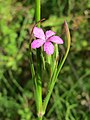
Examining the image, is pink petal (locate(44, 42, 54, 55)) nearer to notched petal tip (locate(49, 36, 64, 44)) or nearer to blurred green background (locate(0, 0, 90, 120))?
notched petal tip (locate(49, 36, 64, 44))

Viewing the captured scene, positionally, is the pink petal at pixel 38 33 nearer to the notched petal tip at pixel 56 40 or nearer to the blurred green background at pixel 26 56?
the notched petal tip at pixel 56 40

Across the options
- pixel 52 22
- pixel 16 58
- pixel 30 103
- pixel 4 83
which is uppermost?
pixel 52 22

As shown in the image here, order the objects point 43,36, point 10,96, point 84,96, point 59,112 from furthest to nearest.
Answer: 1. point 10,96
2. point 84,96
3. point 59,112
4. point 43,36

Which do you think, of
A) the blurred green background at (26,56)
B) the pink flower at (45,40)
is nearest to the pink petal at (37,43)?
the pink flower at (45,40)

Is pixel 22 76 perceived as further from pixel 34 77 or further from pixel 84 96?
pixel 34 77

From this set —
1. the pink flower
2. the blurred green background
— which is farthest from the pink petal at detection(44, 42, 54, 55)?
the blurred green background

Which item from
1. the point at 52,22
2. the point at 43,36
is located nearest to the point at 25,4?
the point at 52,22

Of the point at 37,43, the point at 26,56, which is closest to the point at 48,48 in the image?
the point at 37,43
